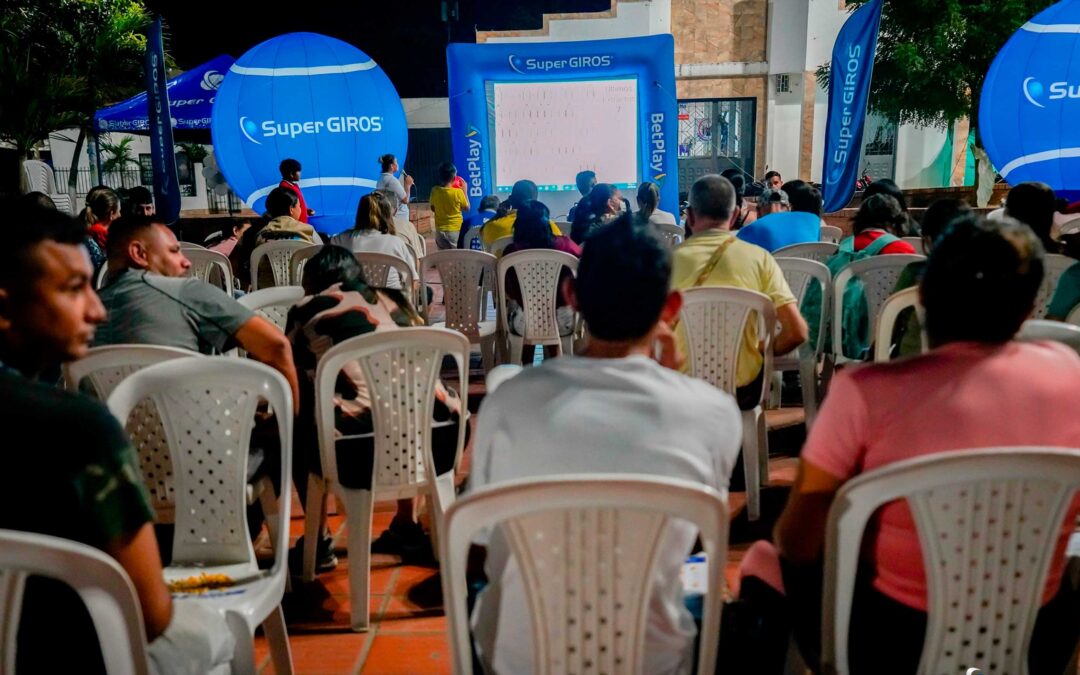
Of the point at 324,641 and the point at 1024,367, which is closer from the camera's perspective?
the point at 1024,367

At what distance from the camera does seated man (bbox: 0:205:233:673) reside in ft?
3.92

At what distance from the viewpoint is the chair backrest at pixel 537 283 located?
15.2 ft

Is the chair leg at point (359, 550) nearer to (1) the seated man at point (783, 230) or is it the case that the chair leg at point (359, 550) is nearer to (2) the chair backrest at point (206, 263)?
(2) the chair backrest at point (206, 263)

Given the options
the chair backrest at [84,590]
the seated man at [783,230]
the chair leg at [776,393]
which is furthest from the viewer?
the seated man at [783,230]

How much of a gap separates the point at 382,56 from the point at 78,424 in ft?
44.7

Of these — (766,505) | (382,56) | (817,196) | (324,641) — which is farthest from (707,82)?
(324,641)

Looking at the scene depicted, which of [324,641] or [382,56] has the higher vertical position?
[382,56]

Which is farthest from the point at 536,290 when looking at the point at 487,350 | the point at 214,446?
the point at 214,446

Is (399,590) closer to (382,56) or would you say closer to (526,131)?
(526,131)

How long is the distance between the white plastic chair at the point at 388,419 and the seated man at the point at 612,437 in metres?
1.11

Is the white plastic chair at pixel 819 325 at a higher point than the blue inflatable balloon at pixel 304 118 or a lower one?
lower

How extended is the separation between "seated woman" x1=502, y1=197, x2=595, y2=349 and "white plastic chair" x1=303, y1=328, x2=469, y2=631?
7.02ft

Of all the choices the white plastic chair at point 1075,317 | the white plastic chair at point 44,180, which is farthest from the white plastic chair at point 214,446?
the white plastic chair at point 44,180

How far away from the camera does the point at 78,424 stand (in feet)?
3.92
